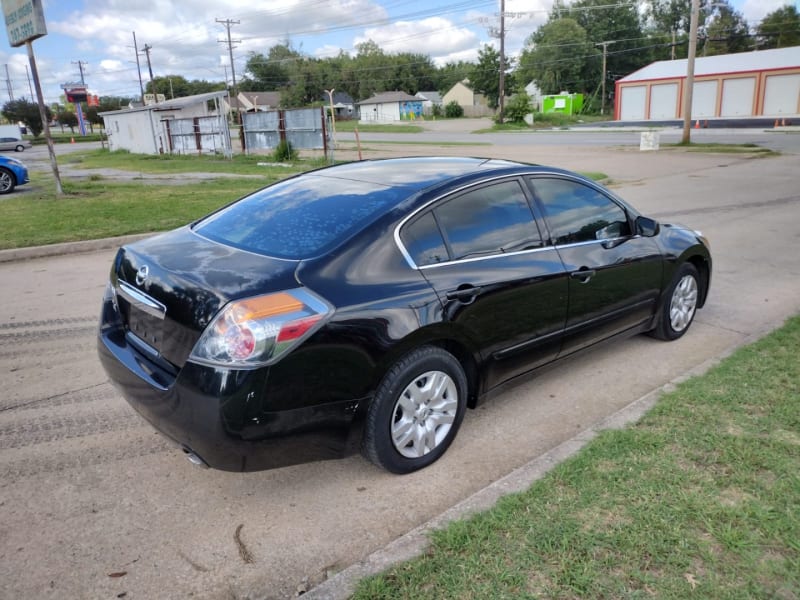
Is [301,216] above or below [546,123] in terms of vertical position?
above

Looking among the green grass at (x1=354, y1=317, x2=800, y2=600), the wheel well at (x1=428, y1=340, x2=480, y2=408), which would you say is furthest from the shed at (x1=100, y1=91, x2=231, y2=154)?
the green grass at (x1=354, y1=317, x2=800, y2=600)

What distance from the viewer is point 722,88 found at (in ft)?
181

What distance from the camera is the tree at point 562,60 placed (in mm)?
81562

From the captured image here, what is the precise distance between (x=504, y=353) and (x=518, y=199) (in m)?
1.00

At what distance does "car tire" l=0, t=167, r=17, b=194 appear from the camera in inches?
615

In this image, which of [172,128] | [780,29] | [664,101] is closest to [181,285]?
[172,128]

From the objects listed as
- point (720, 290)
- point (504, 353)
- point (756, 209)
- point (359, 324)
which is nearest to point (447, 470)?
point (504, 353)

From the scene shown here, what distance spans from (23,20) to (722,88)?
186 ft

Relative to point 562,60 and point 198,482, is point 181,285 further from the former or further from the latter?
point 562,60

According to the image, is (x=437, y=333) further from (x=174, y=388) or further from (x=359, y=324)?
(x=174, y=388)

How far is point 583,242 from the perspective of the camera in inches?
167

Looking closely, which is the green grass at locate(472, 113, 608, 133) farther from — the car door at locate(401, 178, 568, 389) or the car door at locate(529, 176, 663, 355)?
the car door at locate(401, 178, 568, 389)

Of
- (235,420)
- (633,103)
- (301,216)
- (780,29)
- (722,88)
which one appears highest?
(780,29)

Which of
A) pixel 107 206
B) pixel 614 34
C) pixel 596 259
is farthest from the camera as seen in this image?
pixel 614 34
